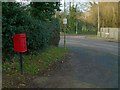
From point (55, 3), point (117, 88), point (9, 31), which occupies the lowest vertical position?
point (117, 88)

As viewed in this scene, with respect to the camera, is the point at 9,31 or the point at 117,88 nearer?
the point at 117,88

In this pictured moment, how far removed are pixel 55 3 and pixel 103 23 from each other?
32458 mm

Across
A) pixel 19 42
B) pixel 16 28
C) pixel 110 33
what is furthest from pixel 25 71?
pixel 110 33

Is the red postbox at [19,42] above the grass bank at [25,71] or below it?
above

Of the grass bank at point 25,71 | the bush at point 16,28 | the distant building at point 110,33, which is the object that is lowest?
the grass bank at point 25,71

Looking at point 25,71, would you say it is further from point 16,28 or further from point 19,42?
point 16,28

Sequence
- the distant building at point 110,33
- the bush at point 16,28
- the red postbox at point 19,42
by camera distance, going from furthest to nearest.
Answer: the distant building at point 110,33 → the bush at point 16,28 → the red postbox at point 19,42

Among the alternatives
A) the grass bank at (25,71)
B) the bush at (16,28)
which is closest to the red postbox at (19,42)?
the grass bank at (25,71)

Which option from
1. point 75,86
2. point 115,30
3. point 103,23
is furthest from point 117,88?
point 103,23

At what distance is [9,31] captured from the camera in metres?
10.6

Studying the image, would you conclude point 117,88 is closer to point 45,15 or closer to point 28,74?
point 28,74

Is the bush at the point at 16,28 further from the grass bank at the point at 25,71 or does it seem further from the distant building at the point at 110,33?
the distant building at the point at 110,33

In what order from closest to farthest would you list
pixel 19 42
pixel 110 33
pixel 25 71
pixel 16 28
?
pixel 19 42, pixel 25 71, pixel 16 28, pixel 110 33

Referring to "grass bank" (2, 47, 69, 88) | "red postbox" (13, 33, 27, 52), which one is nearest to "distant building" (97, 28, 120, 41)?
"grass bank" (2, 47, 69, 88)
